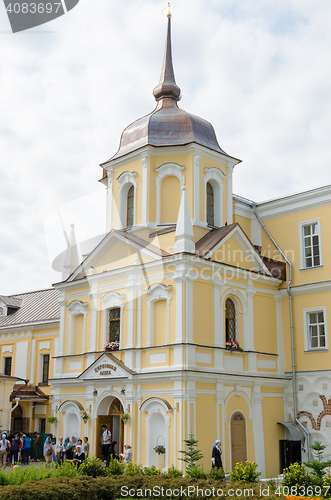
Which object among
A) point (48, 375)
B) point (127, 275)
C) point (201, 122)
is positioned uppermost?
point (201, 122)

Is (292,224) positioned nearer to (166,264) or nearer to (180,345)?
(166,264)

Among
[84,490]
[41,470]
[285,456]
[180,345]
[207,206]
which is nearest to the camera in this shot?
[84,490]

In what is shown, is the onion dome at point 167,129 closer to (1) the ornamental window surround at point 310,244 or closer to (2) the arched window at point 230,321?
(1) the ornamental window surround at point 310,244

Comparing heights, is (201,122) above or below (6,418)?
above

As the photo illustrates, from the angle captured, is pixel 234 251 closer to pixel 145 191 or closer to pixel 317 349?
pixel 145 191

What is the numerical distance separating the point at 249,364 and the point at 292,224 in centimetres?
698

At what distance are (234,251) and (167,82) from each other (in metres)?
9.76

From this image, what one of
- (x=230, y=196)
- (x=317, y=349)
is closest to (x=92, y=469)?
(x=317, y=349)

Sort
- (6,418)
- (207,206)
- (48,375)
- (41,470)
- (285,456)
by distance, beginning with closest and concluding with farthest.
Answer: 1. (41,470)
2. (285,456)
3. (207,206)
4. (6,418)
5. (48,375)

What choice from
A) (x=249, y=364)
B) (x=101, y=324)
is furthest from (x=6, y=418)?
(x=249, y=364)

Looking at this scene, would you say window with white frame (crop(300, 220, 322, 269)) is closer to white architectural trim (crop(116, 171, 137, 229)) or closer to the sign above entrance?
white architectural trim (crop(116, 171, 137, 229))

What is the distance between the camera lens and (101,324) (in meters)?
23.9

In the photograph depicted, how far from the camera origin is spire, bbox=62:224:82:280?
26641 mm

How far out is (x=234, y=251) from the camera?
77.9ft
